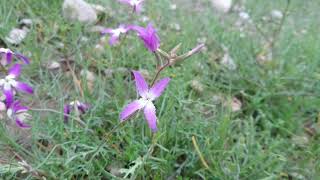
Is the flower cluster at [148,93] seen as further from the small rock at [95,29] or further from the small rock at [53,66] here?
the small rock at [95,29]

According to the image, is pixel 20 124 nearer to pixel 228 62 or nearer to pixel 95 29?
pixel 95 29

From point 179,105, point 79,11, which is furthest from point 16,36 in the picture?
point 179,105

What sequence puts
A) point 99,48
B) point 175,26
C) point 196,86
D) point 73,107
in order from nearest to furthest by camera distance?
1. point 73,107
2. point 196,86
3. point 99,48
4. point 175,26

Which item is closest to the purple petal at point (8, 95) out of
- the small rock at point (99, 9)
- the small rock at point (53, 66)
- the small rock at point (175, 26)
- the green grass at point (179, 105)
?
the green grass at point (179, 105)

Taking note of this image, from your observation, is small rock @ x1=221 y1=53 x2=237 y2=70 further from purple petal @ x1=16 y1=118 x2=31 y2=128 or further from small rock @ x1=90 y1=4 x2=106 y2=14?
purple petal @ x1=16 y1=118 x2=31 y2=128

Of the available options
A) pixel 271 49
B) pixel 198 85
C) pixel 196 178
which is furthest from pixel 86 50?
pixel 271 49

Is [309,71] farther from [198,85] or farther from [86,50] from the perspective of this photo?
[86,50]
